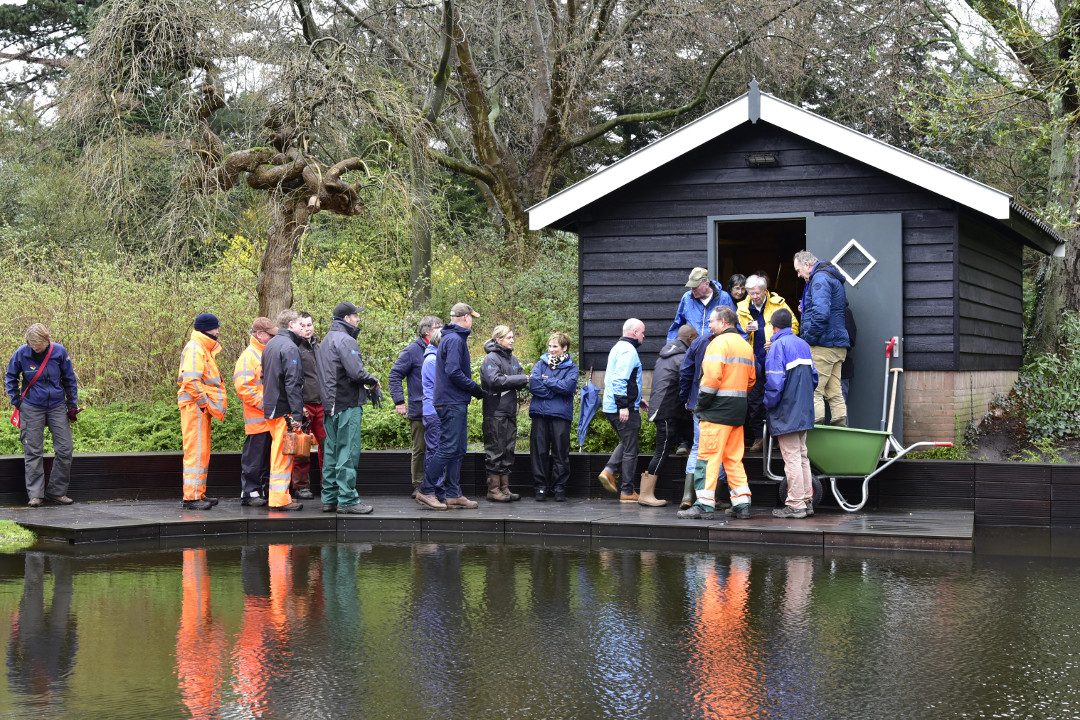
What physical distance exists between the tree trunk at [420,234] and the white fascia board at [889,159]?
15.7 feet

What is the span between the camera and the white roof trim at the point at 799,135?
11695 mm

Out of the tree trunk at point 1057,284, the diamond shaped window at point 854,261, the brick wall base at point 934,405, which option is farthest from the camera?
the tree trunk at point 1057,284

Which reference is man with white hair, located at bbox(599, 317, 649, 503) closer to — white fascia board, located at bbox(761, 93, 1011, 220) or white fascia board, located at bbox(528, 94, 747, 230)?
white fascia board, located at bbox(528, 94, 747, 230)

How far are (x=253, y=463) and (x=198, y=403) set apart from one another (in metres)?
0.84

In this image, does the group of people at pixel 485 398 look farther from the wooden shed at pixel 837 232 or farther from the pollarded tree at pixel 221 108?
the pollarded tree at pixel 221 108

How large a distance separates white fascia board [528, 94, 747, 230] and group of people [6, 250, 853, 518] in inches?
75.3

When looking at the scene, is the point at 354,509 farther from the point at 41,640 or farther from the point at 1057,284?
the point at 1057,284

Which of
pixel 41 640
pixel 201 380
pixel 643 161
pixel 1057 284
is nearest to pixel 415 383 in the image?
pixel 201 380

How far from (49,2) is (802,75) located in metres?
19.2

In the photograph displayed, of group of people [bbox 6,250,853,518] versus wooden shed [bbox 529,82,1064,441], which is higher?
wooden shed [bbox 529,82,1064,441]

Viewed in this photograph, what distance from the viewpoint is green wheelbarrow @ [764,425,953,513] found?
10250mm

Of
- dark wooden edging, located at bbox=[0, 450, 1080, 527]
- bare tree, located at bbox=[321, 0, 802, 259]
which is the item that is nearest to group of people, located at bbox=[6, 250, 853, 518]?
dark wooden edging, located at bbox=[0, 450, 1080, 527]

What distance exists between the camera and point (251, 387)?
11.3 m

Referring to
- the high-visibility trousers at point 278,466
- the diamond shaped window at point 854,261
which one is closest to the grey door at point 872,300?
the diamond shaped window at point 854,261
